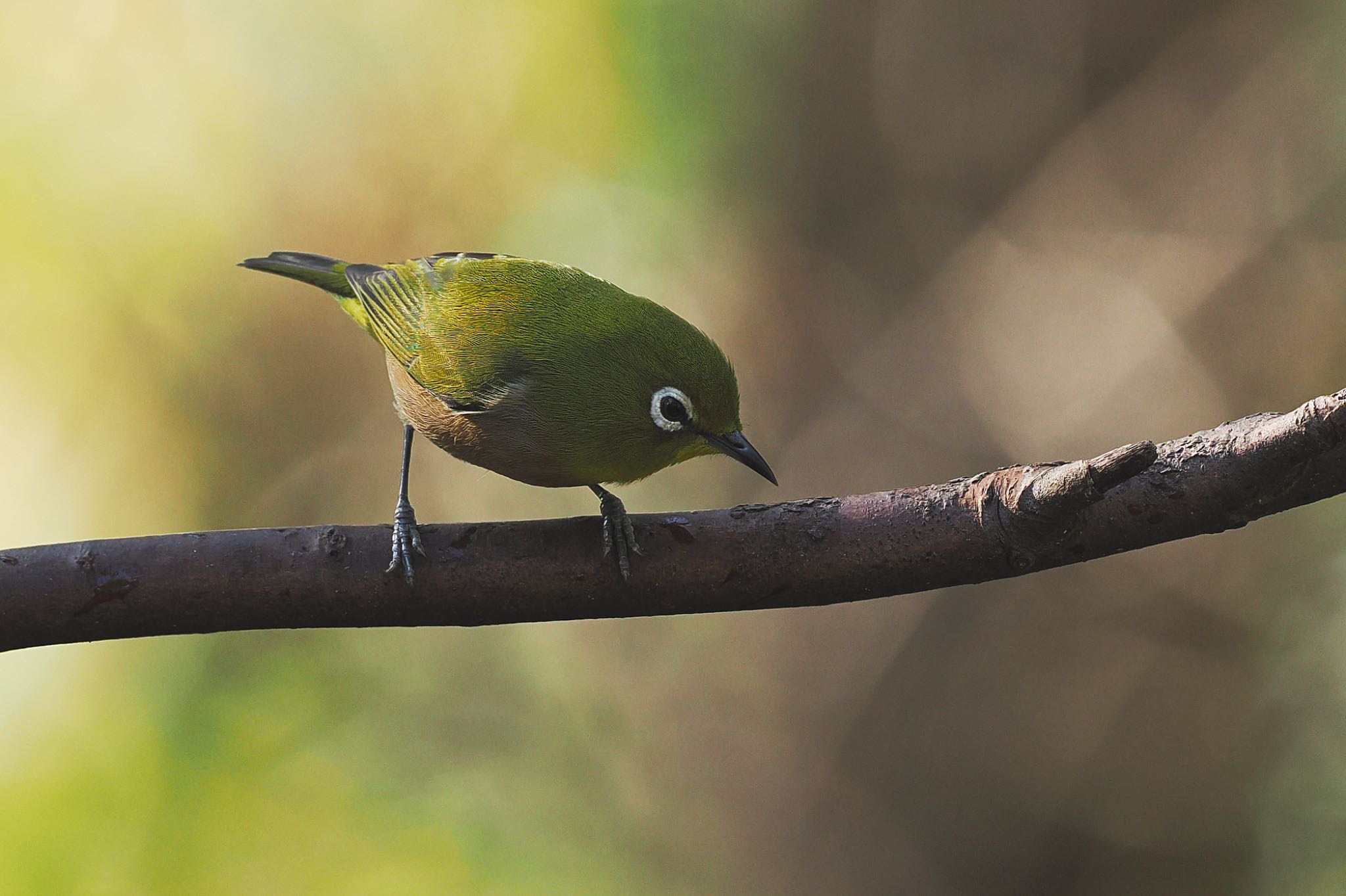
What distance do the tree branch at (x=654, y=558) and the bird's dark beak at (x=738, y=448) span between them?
0.47 metres

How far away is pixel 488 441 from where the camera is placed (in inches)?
139

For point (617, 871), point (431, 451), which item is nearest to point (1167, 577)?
point (617, 871)

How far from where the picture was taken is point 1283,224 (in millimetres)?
5473

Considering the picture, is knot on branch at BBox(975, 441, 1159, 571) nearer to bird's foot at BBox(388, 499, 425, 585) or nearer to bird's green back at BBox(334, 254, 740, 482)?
bird's green back at BBox(334, 254, 740, 482)

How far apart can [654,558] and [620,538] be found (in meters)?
0.11

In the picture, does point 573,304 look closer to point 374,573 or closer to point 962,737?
point 374,573

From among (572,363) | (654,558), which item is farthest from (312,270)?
(654,558)

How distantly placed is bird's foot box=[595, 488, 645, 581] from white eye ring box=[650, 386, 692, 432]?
1.39 feet

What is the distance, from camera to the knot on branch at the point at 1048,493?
2.14 m

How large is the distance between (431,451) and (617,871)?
2.51m

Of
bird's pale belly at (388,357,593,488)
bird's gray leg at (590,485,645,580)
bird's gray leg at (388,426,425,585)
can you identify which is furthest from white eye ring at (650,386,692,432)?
bird's gray leg at (388,426,425,585)

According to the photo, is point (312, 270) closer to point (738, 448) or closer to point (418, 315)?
point (418, 315)

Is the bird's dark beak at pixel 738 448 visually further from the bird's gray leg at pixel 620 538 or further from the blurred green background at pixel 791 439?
the blurred green background at pixel 791 439

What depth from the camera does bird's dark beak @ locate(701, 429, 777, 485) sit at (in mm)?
3369
